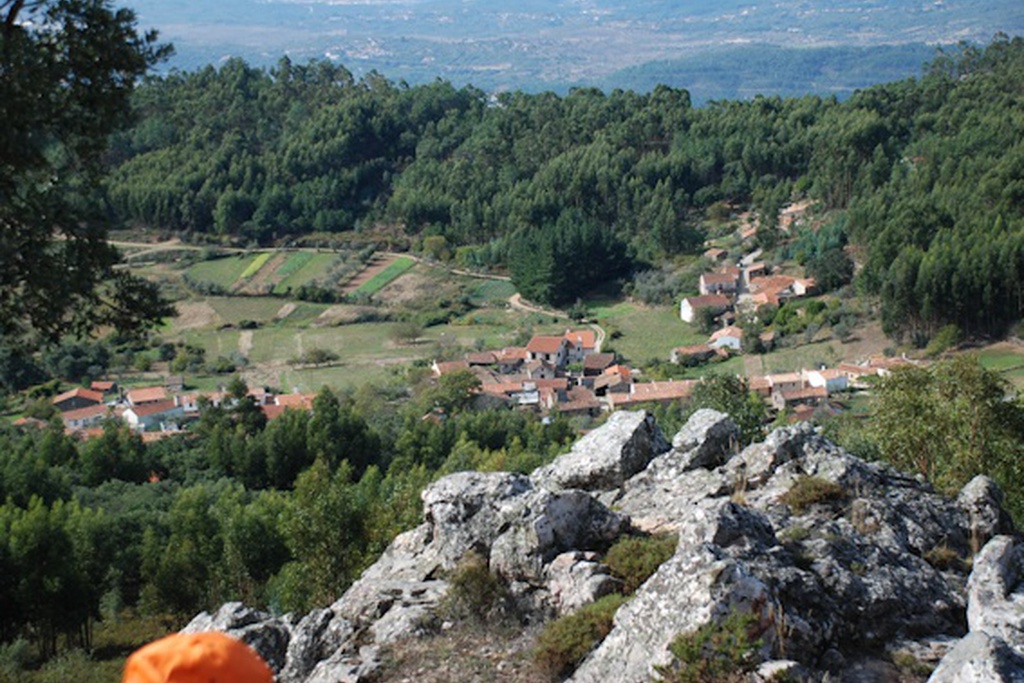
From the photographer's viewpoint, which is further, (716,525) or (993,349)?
(993,349)

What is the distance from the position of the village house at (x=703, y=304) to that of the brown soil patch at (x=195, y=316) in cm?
2381

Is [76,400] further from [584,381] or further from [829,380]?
[829,380]

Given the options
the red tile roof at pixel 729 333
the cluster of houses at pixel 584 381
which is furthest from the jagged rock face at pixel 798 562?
the red tile roof at pixel 729 333

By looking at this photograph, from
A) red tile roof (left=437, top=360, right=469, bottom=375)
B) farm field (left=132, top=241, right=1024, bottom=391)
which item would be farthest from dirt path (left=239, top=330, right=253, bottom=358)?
red tile roof (left=437, top=360, right=469, bottom=375)

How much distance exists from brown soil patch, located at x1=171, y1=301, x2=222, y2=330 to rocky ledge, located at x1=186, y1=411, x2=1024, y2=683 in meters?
48.2

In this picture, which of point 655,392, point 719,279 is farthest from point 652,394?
point 719,279

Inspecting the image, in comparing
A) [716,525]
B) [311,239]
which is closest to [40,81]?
[716,525]

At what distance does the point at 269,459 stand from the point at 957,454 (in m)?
21.7

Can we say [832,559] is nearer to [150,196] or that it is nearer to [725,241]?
[725,241]

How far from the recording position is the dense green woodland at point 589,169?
171 feet

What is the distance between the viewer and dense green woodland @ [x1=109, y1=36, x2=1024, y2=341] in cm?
5216

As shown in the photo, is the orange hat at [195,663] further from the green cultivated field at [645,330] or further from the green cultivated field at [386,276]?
the green cultivated field at [386,276]

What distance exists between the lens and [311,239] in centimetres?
7525

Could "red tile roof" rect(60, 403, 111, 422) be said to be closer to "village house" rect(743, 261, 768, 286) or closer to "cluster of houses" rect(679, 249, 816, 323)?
"cluster of houses" rect(679, 249, 816, 323)
